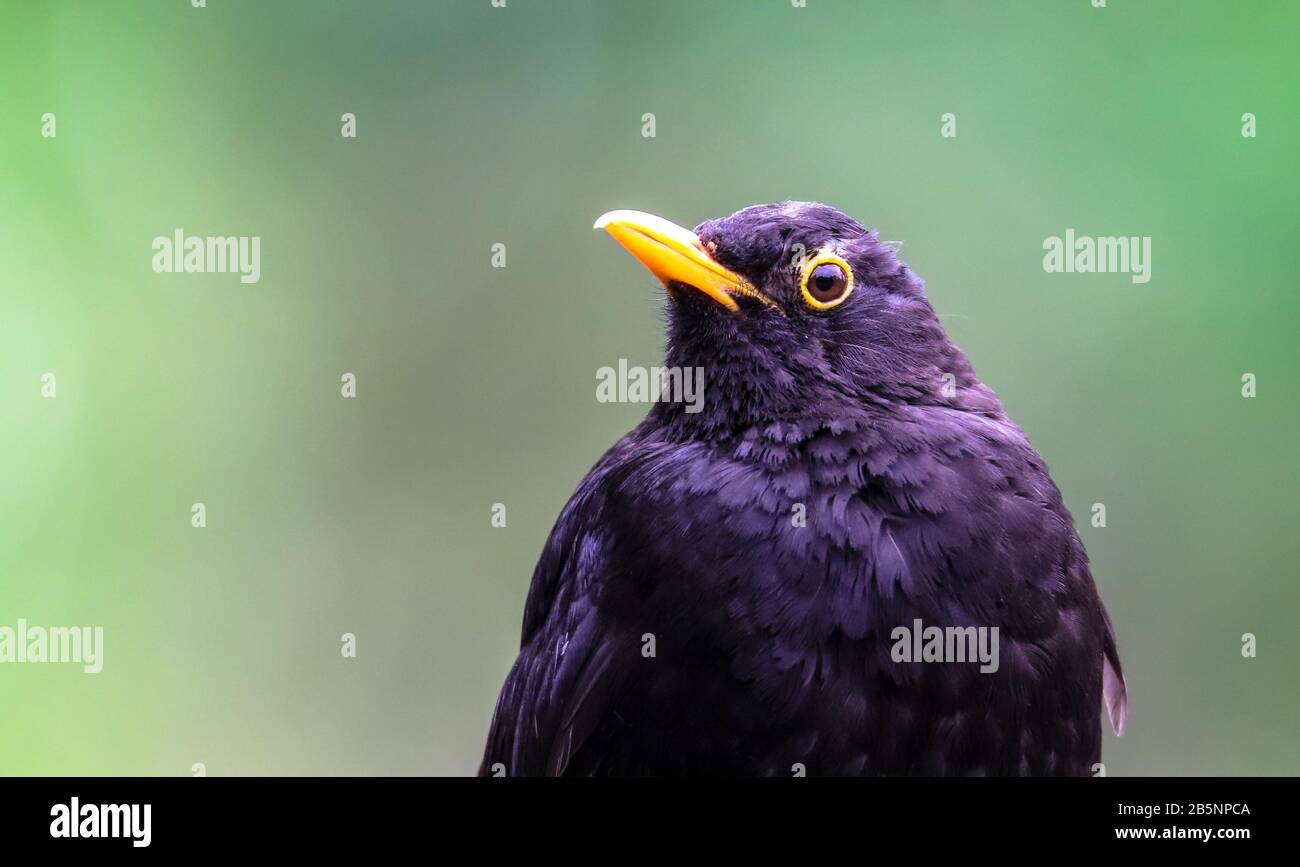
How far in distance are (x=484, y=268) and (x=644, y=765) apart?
5.94 meters

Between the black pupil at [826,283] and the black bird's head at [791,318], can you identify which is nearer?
the black bird's head at [791,318]

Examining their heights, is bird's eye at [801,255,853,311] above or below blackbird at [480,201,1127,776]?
above

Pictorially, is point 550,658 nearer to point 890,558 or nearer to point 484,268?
point 890,558

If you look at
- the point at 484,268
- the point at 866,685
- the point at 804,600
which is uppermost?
the point at 484,268

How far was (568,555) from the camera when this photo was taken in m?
4.29

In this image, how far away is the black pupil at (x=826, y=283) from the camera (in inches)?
157

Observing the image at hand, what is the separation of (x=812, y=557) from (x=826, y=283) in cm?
91

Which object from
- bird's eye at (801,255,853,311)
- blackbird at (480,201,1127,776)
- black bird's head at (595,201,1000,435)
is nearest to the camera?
blackbird at (480,201,1127,776)

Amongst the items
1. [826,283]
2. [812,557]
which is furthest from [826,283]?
[812,557]

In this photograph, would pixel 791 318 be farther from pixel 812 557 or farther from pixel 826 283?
pixel 812 557

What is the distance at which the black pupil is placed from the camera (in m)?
4.00

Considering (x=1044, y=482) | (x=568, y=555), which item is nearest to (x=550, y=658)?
(x=568, y=555)

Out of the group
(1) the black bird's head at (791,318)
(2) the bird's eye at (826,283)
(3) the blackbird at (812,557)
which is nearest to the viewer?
(3) the blackbird at (812,557)

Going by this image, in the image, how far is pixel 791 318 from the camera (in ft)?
13.1
